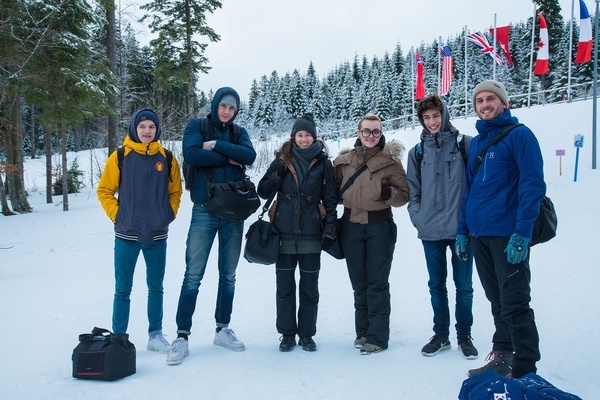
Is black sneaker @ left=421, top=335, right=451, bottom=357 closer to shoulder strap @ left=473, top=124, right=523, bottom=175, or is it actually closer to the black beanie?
shoulder strap @ left=473, top=124, right=523, bottom=175

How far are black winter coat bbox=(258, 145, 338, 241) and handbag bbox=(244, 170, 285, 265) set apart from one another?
0.07 metres

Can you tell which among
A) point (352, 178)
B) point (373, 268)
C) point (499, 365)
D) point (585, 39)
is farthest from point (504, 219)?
point (585, 39)

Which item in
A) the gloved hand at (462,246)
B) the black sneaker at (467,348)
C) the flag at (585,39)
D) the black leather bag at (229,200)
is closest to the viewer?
the gloved hand at (462,246)

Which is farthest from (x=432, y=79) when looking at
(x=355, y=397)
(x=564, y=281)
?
(x=355, y=397)

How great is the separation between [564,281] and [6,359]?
20.5ft

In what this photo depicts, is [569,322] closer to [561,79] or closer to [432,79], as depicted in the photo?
[561,79]

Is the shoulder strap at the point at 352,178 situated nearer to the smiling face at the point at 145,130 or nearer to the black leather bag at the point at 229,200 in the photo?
the black leather bag at the point at 229,200

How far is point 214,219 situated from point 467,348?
95.3 inches

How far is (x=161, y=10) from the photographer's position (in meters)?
18.5

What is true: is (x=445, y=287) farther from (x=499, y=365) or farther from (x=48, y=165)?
(x=48, y=165)

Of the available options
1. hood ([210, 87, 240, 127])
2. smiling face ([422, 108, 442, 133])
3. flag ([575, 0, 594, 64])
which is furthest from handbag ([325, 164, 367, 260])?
flag ([575, 0, 594, 64])

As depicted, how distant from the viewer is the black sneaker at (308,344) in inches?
144

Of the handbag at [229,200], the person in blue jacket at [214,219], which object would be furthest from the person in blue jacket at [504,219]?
the person in blue jacket at [214,219]

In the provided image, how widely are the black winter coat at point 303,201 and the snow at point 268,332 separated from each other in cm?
108
